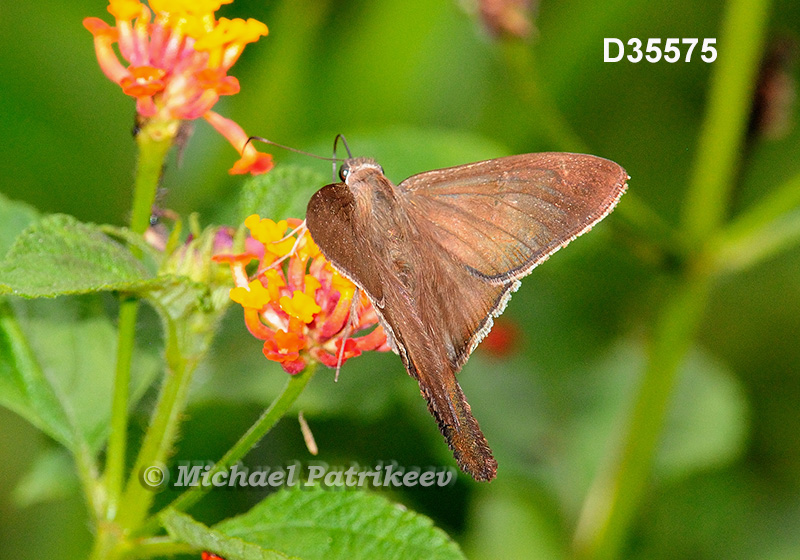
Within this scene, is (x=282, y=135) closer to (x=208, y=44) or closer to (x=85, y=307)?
(x=85, y=307)

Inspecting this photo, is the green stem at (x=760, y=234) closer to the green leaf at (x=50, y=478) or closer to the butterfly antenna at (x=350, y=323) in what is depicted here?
the butterfly antenna at (x=350, y=323)

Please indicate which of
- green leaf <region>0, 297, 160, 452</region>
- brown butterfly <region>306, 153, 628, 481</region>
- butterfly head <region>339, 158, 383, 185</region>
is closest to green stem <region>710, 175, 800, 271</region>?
brown butterfly <region>306, 153, 628, 481</region>

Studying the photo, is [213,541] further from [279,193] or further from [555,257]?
[555,257]

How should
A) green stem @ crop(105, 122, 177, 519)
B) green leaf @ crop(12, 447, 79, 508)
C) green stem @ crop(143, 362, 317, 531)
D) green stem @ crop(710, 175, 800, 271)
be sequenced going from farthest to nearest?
1. green stem @ crop(710, 175, 800, 271)
2. green leaf @ crop(12, 447, 79, 508)
3. green stem @ crop(105, 122, 177, 519)
4. green stem @ crop(143, 362, 317, 531)

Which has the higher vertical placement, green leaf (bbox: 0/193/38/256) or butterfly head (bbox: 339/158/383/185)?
butterfly head (bbox: 339/158/383/185)

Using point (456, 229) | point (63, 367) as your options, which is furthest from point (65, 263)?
point (456, 229)

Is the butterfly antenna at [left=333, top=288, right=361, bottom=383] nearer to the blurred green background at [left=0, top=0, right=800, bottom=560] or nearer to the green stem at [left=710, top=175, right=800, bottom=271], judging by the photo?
the blurred green background at [left=0, top=0, right=800, bottom=560]

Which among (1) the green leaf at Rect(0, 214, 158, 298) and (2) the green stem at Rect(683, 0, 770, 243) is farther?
(2) the green stem at Rect(683, 0, 770, 243)
